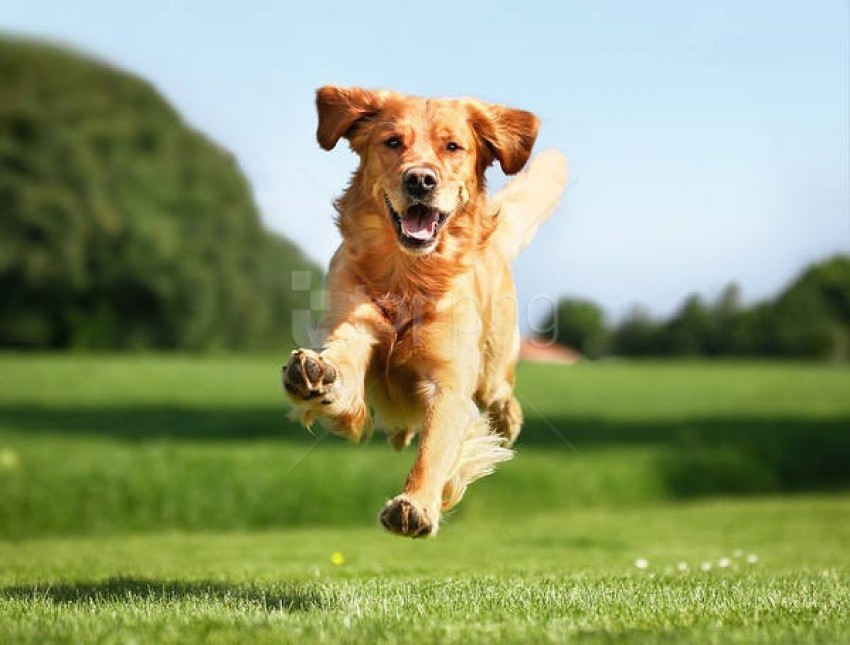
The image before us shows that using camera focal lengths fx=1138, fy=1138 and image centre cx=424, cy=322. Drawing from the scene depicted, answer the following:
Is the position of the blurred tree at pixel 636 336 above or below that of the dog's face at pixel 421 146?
below

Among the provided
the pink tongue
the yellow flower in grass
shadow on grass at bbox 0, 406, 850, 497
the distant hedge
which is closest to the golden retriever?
the pink tongue

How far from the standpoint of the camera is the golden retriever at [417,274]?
441cm

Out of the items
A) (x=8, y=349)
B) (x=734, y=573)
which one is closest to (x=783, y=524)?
(x=734, y=573)

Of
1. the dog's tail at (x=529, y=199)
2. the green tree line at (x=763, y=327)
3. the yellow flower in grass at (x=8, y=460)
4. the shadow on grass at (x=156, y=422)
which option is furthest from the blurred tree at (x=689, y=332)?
the dog's tail at (x=529, y=199)

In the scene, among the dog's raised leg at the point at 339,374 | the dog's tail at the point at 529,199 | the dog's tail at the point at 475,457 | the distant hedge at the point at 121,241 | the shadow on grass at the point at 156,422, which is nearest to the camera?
the dog's raised leg at the point at 339,374

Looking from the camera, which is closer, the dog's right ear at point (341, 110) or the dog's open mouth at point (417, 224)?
the dog's open mouth at point (417, 224)

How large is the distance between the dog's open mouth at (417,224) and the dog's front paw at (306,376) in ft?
2.07

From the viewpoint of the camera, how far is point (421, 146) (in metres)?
4.46

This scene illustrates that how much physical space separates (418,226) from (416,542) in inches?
324

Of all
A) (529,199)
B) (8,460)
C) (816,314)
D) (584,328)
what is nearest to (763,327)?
(816,314)

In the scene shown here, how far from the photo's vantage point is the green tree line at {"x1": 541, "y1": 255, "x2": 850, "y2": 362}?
2673cm

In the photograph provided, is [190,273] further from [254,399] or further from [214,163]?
[254,399]

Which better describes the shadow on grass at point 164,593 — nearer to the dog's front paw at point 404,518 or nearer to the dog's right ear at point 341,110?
the dog's front paw at point 404,518

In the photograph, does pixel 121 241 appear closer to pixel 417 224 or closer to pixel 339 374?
pixel 417 224
